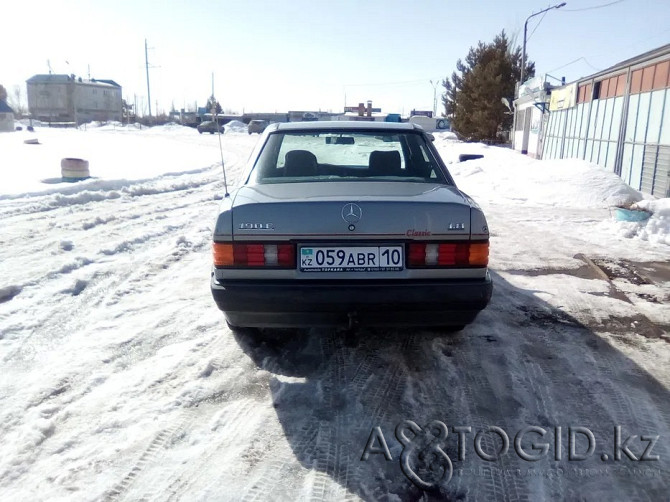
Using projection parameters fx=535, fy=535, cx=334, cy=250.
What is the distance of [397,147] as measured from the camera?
4488 millimetres

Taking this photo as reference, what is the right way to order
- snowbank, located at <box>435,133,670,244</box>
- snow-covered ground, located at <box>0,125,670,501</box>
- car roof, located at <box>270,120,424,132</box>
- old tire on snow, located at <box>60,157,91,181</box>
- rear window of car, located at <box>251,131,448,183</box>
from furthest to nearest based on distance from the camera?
old tire on snow, located at <box>60,157,91,181</box> → snowbank, located at <box>435,133,670,244</box> → car roof, located at <box>270,120,424,132</box> → rear window of car, located at <box>251,131,448,183</box> → snow-covered ground, located at <box>0,125,670,501</box>

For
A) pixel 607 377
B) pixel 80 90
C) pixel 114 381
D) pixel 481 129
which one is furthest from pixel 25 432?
pixel 80 90

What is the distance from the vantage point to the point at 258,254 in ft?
9.71

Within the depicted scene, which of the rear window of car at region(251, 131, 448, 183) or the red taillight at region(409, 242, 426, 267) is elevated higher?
the rear window of car at region(251, 131, 448, 183)

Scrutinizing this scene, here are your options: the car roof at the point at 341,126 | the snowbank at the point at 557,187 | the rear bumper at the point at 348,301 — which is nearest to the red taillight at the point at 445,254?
the rear bumper at the point at 348,301

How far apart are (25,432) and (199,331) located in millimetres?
1428

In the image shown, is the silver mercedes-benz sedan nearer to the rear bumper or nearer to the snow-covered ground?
the rear bumper

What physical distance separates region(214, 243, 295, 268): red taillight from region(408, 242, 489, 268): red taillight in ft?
2.24

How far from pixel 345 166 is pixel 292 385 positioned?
1.97 metres

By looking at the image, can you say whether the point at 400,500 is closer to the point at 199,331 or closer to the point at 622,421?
the point at 622,421

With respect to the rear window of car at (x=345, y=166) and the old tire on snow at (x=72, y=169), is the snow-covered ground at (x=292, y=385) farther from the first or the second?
the old tire on snow at (x=72, y=169)

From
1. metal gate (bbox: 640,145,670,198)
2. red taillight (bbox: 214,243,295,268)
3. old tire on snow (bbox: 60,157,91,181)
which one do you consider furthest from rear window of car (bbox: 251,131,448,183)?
old tire on snow (bbox: 60,157,91,181)

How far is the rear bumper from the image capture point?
9.62 feet

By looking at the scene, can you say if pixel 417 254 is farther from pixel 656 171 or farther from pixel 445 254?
pixel 656 171
